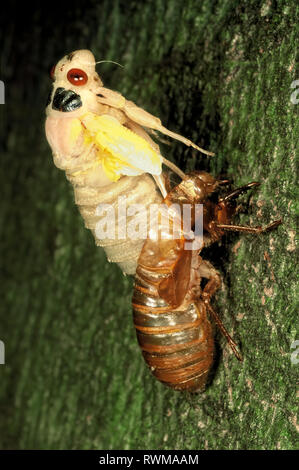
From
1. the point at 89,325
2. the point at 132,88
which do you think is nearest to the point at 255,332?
the point at 89,325

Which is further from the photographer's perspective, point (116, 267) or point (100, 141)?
point (116, 267)

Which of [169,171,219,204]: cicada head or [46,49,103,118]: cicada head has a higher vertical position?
[46,49,103,118]: cicada head

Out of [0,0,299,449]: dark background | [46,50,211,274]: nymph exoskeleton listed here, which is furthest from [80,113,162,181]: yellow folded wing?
[0,0,299,449]: dark background

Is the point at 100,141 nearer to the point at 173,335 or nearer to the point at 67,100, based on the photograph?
the point at 67,100

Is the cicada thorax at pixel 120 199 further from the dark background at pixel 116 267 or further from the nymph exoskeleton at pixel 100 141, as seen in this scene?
the dark background at pixel 116 267

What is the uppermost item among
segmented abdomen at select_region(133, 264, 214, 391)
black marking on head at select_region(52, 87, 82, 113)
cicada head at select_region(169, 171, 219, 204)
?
black marking on head at select_region(52, 87, 82, 113)

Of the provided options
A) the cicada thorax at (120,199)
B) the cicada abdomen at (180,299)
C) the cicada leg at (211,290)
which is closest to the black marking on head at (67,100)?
the cicada thorax at (120,199)

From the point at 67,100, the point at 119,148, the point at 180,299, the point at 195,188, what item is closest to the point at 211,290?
the point at 180,299

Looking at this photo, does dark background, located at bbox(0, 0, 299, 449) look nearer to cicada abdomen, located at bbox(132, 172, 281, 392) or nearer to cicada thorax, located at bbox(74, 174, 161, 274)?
cicada abdomen, located at bbox(132, 172, 281, 392)
